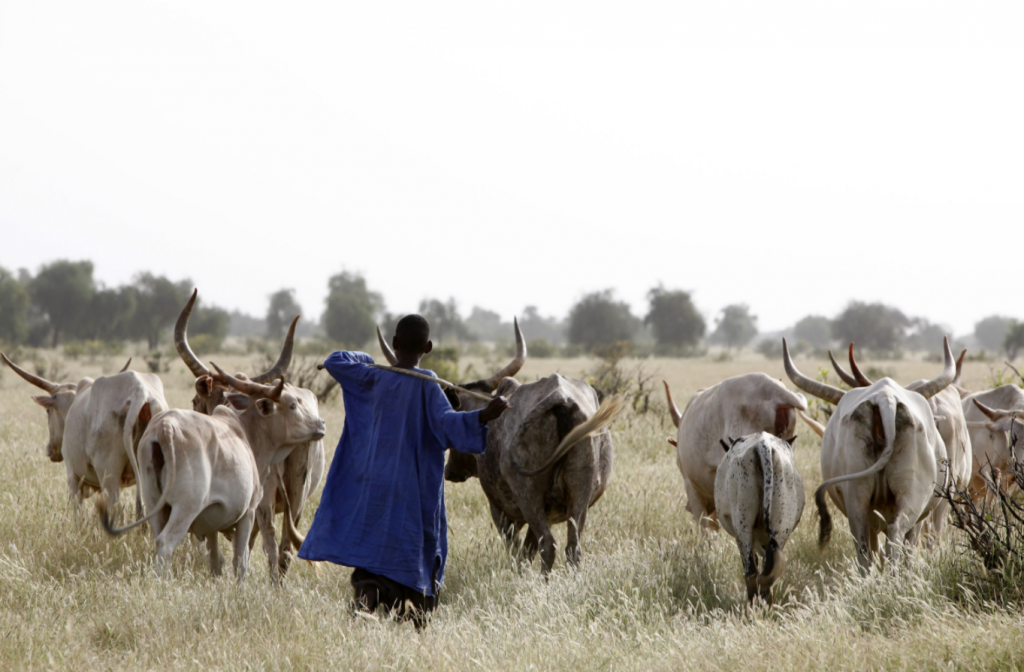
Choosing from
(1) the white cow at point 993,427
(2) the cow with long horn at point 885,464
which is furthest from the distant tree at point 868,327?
(2) the cow with long horn at point 885,464

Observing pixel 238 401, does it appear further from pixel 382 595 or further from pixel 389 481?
pixel 382 595

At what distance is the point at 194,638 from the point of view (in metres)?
4.30

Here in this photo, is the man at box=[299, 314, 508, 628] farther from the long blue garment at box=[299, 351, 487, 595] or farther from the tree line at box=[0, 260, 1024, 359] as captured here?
the tree line at box=[0, 260, 1024, 359]

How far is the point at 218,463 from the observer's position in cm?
527

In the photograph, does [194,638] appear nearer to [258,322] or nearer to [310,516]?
[310,516]

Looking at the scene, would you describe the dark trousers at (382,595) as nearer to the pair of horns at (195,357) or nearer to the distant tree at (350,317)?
the pair of horns at (195,357)

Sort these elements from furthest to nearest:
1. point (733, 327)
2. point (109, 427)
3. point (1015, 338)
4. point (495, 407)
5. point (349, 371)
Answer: point (733, 327) → point (1015, 338) → point (109, 427) → point (349, 371) → point (495, 407)

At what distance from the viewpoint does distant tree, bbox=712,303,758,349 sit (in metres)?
114

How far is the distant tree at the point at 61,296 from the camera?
187 feet

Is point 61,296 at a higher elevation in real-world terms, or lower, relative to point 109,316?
higher

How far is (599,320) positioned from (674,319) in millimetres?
5689

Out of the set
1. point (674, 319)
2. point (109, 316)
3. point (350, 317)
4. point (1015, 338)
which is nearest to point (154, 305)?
point (109, 316)

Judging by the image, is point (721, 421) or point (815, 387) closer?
point (815, 387)

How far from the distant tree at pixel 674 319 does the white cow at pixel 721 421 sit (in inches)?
2460
